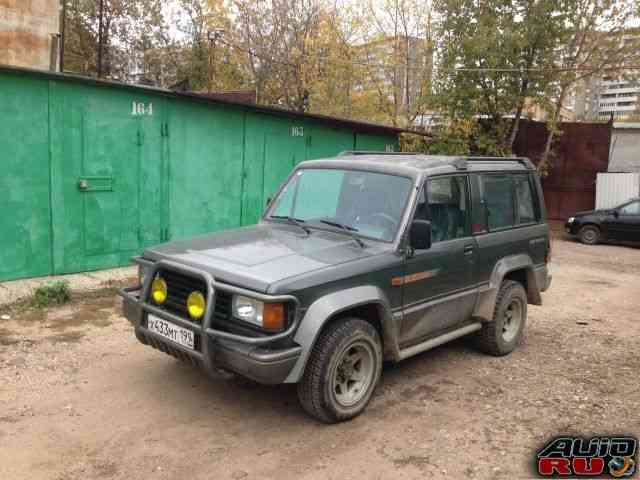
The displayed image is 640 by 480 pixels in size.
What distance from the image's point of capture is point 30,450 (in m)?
3.70

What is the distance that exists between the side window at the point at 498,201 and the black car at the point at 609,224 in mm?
11587

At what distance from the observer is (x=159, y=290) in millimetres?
4285

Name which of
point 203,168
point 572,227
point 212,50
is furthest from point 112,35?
point 572,227

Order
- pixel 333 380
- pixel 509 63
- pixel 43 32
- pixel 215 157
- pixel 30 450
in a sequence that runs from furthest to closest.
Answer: pixel 509 63
pixel 43 32
pixel 215 157
pixel 333 380
pixel 30 450

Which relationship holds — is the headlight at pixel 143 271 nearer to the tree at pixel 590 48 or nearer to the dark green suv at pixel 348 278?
the dark green suv at pixel 348 278

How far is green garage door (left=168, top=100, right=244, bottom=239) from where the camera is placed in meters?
9.67

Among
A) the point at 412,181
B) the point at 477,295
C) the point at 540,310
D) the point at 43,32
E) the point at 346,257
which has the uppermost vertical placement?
the point at 43,32

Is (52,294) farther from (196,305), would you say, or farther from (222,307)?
(222,307)

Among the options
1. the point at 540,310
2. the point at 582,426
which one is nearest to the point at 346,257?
the point at 582,426

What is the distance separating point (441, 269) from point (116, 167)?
589cm

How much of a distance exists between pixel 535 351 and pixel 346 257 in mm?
3091

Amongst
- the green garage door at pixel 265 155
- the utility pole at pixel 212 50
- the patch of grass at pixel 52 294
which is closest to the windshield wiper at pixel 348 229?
the patch of grass at pixel 52 294

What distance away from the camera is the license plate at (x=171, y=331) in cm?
394

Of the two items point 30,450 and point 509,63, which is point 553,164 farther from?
point 30,450
